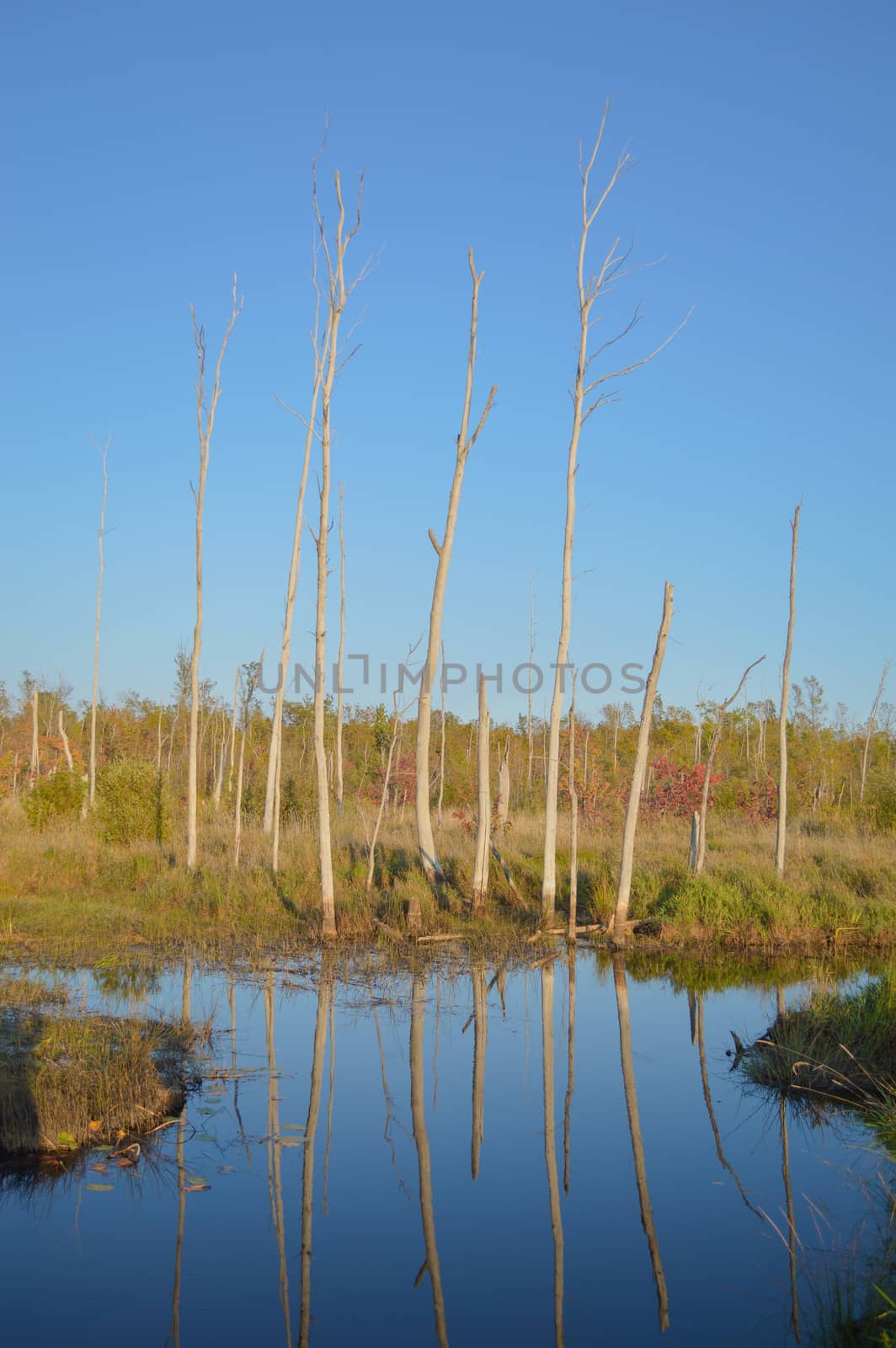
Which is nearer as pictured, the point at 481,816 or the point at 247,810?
the point at 481,816

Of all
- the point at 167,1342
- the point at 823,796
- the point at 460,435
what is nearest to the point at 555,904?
the point at 460,435

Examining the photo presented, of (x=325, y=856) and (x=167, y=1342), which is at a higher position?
(x=325, y=856)

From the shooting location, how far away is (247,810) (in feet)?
88.1

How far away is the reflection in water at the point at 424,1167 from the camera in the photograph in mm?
5078

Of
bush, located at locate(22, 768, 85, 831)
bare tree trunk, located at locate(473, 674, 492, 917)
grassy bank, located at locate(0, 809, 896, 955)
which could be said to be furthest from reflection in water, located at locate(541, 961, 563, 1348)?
bush, located at locate(22, 768, 85, 831)

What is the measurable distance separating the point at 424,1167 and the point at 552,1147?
0.92 meters

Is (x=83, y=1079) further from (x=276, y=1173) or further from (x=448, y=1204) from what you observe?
(x=448, y=1204)

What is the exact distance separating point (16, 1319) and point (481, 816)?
35.1 feet

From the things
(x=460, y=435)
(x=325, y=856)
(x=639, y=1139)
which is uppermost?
(x=460, y=435)

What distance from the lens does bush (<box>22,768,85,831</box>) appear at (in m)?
22.5

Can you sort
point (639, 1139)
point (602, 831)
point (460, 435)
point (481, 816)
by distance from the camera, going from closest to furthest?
point (639, 1139)
point (481, 816)
point (460, 435)
point (602, 831)

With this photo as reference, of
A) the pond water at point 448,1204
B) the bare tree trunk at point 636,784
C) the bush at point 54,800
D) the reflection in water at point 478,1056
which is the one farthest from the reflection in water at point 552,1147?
the bush at point 54,800

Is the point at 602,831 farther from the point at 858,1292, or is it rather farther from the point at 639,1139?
the point at 858,1292

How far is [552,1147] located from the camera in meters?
7.13
